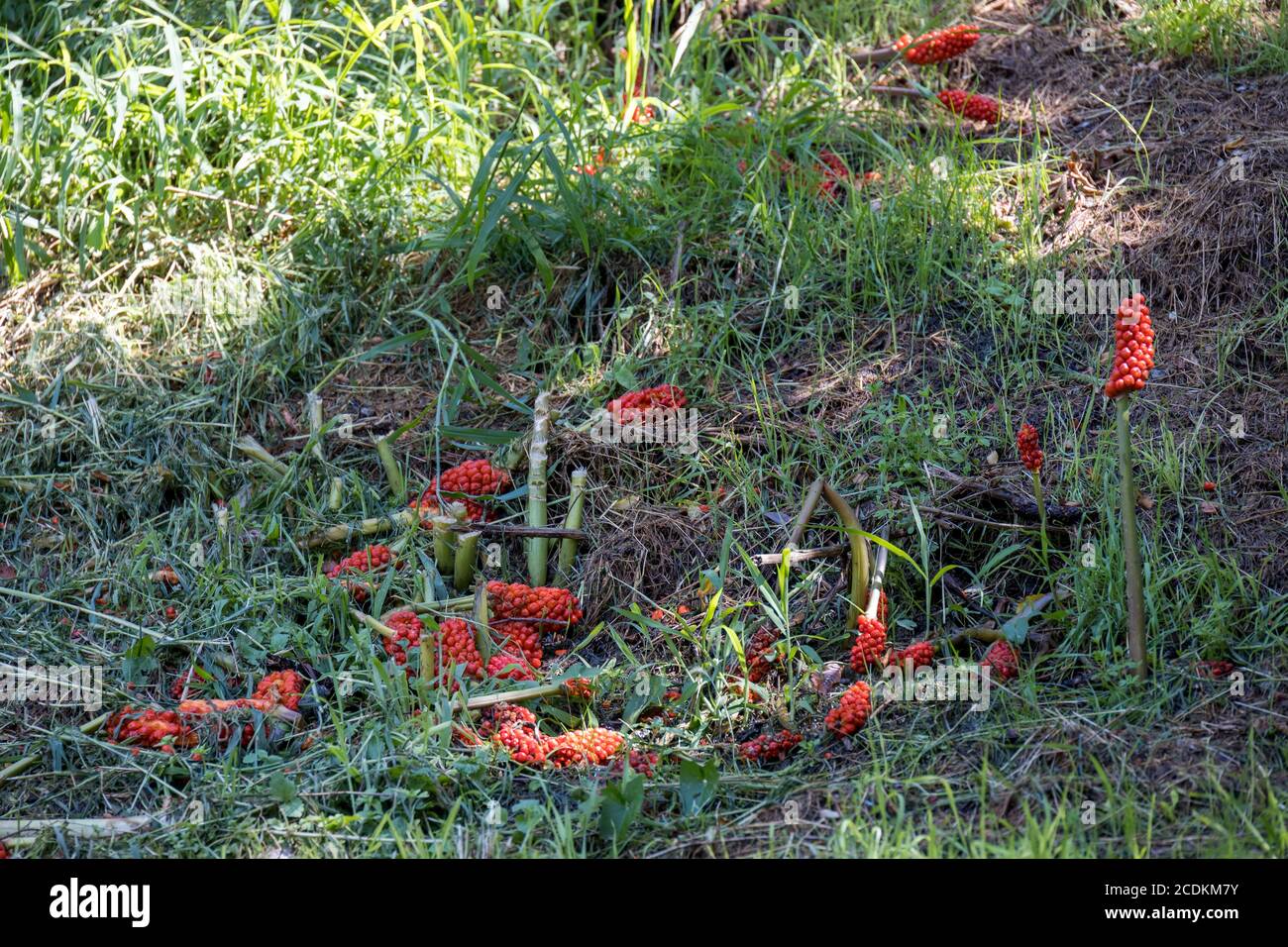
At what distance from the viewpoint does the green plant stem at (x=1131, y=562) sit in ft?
6.97

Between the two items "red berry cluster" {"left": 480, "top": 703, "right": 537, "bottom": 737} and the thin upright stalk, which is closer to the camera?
"red berry cluster" {"left": 480, "top": 703, "right": 537, "bottom": 737}

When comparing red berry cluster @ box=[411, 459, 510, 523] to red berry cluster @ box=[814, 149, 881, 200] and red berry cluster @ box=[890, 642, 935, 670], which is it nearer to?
red berry cluster @ box=[890, 642, 935, 670]

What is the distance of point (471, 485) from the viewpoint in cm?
284

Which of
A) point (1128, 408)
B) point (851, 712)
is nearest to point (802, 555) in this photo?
point (851, 712)

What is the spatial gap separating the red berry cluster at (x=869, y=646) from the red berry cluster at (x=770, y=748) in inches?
8.7

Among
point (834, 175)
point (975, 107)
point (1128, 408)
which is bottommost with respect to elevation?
point (1128, 408)

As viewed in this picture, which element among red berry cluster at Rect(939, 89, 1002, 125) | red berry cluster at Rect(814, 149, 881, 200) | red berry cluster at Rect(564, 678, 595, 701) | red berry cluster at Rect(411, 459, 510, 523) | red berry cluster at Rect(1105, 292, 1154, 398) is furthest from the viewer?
red berry cluster at Rect(939, 89, 1002, 125)

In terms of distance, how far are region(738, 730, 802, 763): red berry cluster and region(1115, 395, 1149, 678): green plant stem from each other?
64 centimetres

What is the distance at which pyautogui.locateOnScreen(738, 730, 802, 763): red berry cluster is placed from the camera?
7.25 feet

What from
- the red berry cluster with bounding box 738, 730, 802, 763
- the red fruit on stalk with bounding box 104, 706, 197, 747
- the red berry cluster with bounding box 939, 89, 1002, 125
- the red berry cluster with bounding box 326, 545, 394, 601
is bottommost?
the red berry cluster with bounding box 738, 730, 802, 763

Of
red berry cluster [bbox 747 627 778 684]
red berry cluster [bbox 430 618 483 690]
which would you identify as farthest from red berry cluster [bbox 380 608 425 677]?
red berry cluster [bbox 747 627 778 684]

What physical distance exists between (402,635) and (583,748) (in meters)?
0.51

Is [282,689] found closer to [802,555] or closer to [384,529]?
[384,529]

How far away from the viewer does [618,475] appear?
113 inches
